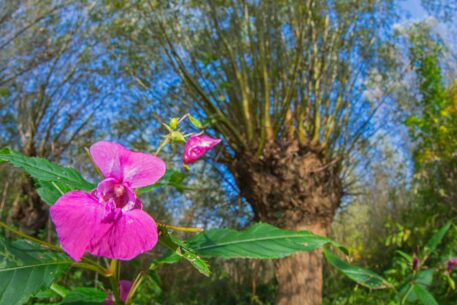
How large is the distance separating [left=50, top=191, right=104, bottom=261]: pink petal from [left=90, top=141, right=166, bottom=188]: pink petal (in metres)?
0.07

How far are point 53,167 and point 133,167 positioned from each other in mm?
257

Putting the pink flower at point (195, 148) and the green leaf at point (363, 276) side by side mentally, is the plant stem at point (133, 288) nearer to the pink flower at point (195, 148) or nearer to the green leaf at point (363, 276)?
the pink flower at point (195, 148)

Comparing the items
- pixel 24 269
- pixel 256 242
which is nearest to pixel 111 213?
pixel 24 269

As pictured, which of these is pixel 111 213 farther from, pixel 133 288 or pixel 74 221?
pixel 133 288

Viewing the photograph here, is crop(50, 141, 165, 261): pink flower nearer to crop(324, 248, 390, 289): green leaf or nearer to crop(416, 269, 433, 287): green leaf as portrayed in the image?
crop(324, 248, 390, 289): green leaf

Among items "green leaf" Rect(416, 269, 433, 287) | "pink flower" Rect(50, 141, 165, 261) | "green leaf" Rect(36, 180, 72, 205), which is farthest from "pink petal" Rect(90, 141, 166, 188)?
"green leaf" Rect(416, 269, 433, 287)

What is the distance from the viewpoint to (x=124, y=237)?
1.93 ft

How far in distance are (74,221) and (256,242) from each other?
53cm

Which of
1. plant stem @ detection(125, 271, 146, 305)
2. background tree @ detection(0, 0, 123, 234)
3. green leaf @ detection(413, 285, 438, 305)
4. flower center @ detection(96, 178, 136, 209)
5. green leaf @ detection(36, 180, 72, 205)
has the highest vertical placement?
background tree @ detection(0, 0, 123, 234)

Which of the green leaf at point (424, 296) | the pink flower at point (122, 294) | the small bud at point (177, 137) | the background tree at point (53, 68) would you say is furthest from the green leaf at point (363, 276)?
the background tree at point (53, 68)

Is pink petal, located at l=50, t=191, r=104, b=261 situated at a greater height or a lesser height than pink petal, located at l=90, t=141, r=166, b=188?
lesser

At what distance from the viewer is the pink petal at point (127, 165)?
651mm

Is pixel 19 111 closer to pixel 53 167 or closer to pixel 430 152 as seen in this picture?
pixel 430 152

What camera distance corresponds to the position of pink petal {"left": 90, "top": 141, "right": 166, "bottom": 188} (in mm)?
651
